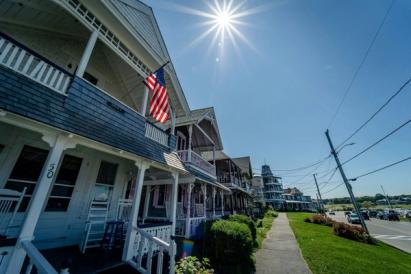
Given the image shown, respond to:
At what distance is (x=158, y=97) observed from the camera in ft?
21.3

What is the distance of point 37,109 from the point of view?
140 inches

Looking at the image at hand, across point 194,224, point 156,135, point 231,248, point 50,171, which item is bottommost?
point 231,248

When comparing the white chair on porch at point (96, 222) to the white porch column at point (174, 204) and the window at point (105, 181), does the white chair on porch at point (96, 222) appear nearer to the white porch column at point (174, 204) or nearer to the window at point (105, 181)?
the window at point (105, 181)

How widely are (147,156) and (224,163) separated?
57.5ft

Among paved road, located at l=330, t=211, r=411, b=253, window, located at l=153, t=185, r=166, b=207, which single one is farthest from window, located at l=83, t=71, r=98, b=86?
paved road, located at l=330, t=211, r=411, b=253

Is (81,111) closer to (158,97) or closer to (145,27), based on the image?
(158,97)

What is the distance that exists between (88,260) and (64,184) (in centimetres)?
273

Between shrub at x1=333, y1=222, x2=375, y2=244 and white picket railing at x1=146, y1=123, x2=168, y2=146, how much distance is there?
1753 centimetres

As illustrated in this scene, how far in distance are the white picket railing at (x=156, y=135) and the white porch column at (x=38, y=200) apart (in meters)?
3.17

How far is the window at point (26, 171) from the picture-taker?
4900 millimetres

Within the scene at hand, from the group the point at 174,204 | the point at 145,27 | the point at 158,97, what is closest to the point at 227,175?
the point at 174,204

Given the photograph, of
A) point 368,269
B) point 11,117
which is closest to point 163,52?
point 11,117

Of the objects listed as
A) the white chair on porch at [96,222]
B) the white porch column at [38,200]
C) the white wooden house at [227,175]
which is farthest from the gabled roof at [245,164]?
the white porch column at [38,200]

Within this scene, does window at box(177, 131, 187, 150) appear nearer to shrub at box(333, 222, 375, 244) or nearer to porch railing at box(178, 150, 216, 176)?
porch railing at box(178, 150, 216, 176)
